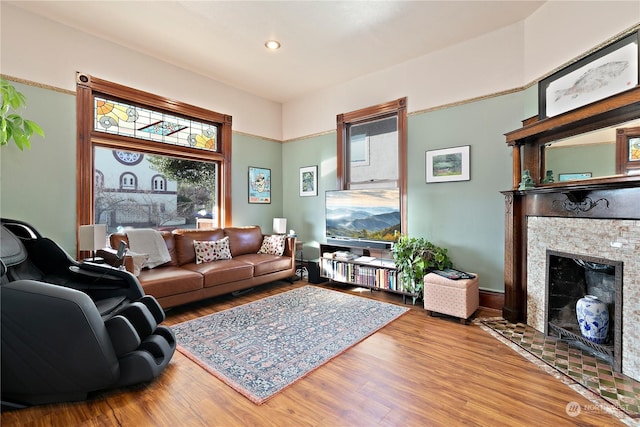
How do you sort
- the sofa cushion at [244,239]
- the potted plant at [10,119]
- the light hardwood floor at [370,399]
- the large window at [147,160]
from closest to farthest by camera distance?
the light hardwood floor at [370,399] → the potted plant at [10,119] → the large window at [147,160] → the sofa cushion at [244,239]

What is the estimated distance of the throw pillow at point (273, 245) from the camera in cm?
445

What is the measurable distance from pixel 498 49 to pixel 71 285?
4.64m

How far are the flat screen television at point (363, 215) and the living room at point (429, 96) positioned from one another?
0.26 m

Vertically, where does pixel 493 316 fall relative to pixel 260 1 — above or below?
below

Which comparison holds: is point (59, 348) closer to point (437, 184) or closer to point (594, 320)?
point (594, 320)

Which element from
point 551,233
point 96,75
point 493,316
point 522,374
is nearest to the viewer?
point 522,374

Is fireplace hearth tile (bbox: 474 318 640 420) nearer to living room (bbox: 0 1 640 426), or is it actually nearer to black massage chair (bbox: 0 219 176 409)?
living room (bbox: 0 1 640 426)

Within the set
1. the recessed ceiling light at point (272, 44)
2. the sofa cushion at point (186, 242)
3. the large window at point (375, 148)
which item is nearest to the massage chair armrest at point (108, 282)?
the sofa cushion at point (186, 242)

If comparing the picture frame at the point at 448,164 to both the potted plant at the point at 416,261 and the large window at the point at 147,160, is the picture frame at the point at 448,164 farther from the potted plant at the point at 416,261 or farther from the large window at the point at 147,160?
the large window at the point at 147,160

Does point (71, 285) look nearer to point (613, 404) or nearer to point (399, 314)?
point (399, 314)

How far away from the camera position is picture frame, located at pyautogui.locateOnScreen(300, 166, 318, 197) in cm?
492

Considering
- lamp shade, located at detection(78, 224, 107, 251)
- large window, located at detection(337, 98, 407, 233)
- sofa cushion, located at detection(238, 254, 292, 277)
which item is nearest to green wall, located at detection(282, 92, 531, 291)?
large window, located at detection(337, 98, 407, 233)

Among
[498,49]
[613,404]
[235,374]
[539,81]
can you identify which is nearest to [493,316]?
[613,404]

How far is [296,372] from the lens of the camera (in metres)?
2.04
